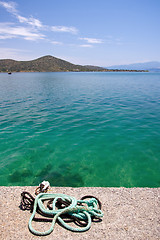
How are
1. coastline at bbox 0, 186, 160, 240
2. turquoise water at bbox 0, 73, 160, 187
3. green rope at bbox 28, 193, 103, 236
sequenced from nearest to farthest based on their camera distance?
coastline at bbox 0, 186, 160, 240 < green rope at bbox 28, 193, 103, 236 < turquoise water at bbox 0, 73, 160, 187

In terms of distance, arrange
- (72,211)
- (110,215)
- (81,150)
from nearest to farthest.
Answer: (72,211)
(110,215)
(81,150)

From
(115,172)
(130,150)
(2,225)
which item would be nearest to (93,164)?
(115,172)

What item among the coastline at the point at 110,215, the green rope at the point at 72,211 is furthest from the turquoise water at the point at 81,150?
the green rope at the point at 72,211

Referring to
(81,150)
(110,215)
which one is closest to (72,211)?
(110,215)

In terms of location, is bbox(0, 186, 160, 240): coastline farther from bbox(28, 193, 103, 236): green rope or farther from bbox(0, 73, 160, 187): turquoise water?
bbox(0, 73, 160, 187): turquoise water

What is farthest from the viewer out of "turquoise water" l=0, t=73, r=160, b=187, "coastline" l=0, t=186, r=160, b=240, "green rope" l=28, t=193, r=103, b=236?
"turquoise water" l=0, t=73, r=160, b=187

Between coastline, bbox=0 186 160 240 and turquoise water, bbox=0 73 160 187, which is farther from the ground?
coastline, bbox=0 186 160 240

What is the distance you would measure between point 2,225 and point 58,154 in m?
5.94

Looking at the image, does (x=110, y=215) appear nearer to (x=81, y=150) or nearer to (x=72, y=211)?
(x=72, y=211)

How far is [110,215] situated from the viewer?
5.27 m

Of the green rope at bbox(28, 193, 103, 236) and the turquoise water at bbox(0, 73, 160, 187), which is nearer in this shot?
the green rope at bbox(28, 193, 103, 236)

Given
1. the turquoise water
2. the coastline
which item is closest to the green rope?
the coastline

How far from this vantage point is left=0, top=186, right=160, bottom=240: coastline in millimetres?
4590

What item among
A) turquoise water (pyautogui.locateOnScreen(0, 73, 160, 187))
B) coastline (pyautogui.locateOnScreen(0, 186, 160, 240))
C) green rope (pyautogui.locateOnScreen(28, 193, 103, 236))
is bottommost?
turquoise water (pyautogui.locateOnScreen(0, 73, 160, 187))
